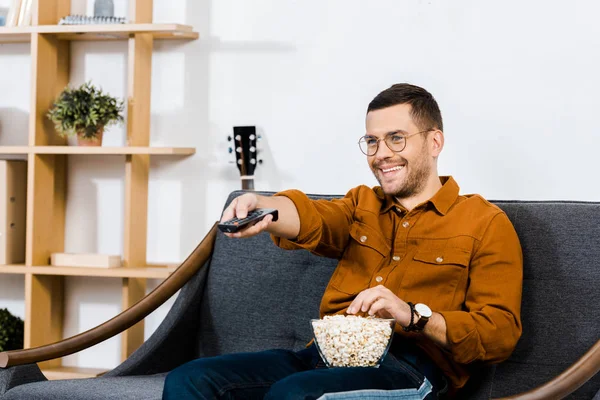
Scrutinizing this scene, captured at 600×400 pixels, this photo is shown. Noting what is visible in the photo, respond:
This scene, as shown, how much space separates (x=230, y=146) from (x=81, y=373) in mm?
1028

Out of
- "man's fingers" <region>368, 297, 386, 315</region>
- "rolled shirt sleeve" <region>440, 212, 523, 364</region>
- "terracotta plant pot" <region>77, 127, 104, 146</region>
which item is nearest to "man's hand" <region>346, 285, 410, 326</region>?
"man's fingers" <region>368, 297, 386, 315</region>

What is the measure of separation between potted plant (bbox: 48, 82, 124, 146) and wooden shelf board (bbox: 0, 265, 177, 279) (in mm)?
467

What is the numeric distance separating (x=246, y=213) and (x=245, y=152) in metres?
1.37

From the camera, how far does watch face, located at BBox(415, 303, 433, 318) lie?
1.80 m

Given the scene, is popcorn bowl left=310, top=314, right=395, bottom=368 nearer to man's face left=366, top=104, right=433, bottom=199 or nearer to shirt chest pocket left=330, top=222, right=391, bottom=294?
shirt chest pocket left=330, top=222, right=391, bottom=294

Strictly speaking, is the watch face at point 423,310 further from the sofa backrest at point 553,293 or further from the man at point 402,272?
the sofa backrest at point 553,293

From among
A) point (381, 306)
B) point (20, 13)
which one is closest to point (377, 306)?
point (381, 306)

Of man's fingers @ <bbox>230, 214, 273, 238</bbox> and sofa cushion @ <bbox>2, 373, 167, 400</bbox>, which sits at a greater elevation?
man's fingers @ <bbox>230, 214, 273, 238</bbox>

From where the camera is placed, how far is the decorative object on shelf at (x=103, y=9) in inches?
128

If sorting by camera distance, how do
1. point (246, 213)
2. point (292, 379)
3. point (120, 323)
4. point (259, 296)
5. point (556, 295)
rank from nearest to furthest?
Answer: 1. point (292, 379)
2. point (246, 213)
3. point (556, 295)
4. point (120, 323)
5. point (259, 296)

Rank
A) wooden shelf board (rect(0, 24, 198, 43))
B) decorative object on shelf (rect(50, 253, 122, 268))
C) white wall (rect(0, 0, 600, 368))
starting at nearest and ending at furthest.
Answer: white wall (rect(0, 0, 600, 368)) < wooden shelf board (rect(0, 24, 198, 43)) < decorative object on shelf (rect(50, 253, 122, 268))

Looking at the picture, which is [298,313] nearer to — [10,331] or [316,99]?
[316,99]

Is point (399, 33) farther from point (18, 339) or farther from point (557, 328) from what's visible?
point (18, 339)

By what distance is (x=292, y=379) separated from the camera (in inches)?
67.4
